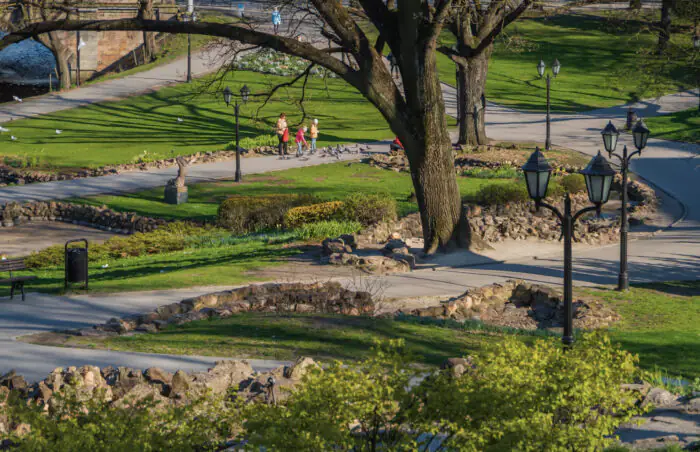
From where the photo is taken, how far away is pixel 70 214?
27.5 metres

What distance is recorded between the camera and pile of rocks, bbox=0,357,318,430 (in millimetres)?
10062

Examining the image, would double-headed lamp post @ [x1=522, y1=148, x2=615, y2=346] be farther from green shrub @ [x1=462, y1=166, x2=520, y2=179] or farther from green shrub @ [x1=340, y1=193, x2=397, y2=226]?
green shrub @ [x1=462, y1=166, x2=520, y2=179]

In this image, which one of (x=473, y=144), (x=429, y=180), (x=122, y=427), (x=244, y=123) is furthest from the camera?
(x=244, y=123)

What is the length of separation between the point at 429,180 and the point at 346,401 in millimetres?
13521

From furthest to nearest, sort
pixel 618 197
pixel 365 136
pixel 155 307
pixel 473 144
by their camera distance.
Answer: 1. pixel 365 136
2. pixel 473 144
3. pixel 618 197
4. pixel 155 307

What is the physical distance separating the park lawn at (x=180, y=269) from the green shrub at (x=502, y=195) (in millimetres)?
6260

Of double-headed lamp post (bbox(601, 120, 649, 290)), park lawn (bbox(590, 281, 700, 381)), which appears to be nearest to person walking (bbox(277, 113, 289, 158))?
double-headed lamp post (bbox(601, 120, 649, 290))

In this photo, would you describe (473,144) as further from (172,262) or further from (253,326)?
(253,326)

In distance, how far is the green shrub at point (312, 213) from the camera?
938 inches

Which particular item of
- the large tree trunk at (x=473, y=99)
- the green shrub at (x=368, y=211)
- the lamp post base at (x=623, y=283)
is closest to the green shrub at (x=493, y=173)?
the large tree trunk at (x=473, y=99)

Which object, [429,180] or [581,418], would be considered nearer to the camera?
[581,418]

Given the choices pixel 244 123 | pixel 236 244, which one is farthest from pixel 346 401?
pixel 244 123

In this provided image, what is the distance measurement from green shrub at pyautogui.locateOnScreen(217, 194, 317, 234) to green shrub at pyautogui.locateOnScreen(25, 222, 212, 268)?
815 millimetres

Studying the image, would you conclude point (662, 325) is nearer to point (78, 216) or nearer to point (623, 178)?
point (623, 178)
